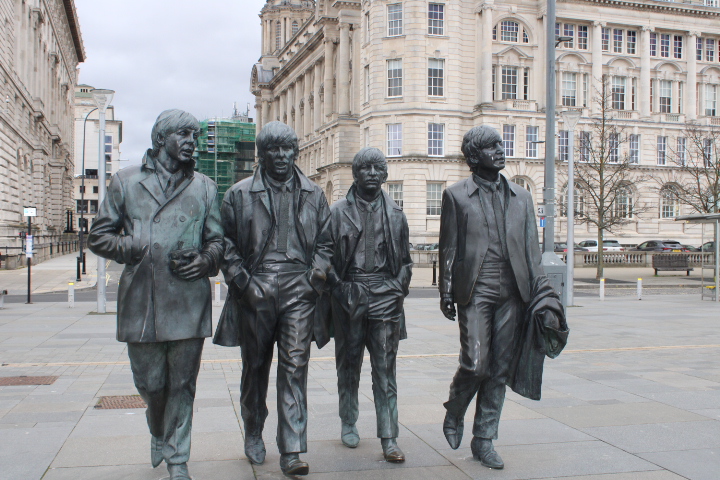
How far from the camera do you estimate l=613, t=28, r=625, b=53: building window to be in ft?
186

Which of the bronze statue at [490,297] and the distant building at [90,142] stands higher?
the distant building at [90,142]

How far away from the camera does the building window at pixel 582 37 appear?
55.6 m

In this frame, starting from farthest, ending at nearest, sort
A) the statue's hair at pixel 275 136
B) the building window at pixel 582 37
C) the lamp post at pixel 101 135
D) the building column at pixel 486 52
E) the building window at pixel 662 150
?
the building window at pixel 662 150, the building window at pixel 582 37, the building column at pixel 486 52, the lamp post at pixel 101 135, the statue's hair at pixel 275 136

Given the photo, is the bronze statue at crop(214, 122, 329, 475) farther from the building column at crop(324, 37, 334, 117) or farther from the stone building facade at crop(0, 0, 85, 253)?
the building column at crop(324, 37, 334, 117)

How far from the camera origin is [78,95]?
116250 millimetres

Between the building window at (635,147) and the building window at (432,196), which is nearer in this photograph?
the building window at (432,196)

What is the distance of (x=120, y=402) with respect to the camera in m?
7.05

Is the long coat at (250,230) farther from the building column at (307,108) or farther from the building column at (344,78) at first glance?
the building column at (307,108)

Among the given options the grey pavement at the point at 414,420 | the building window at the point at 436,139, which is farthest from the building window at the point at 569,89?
the grey pavement at the point at 414,420

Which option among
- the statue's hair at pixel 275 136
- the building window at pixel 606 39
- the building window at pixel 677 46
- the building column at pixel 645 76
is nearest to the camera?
the statue's hair at pixel 275 136

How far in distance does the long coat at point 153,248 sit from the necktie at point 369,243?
1181 millimetres

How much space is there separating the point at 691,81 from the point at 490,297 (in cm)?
5980

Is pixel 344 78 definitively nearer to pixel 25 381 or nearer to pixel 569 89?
pixel 569 89

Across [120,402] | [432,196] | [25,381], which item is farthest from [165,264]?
[432,196]
